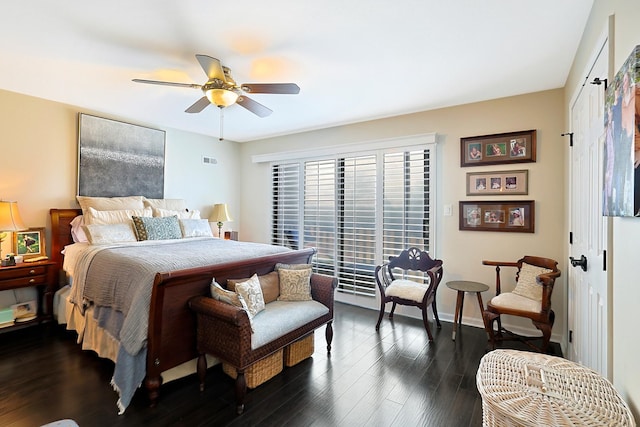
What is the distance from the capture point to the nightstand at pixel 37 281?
301 centimetres

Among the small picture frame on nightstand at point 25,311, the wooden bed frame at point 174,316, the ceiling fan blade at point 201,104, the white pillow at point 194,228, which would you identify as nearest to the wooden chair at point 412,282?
the wooden bed frame at point 174,316

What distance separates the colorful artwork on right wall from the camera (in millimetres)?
1060

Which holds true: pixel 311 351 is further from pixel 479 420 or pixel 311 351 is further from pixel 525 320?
pixel 525 320

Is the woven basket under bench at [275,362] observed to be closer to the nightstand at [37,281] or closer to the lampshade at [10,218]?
the nightstand at [37,281]

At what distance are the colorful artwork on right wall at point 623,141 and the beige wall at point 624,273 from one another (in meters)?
0.08

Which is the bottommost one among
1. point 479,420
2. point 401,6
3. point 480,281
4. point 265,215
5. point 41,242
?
point 479,420

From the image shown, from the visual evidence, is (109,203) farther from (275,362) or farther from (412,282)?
(412,282)

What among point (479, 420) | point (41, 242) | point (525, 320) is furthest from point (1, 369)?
point (525, 320)

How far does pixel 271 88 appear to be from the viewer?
247 centimetres

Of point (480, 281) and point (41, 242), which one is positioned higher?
point (41, 242)

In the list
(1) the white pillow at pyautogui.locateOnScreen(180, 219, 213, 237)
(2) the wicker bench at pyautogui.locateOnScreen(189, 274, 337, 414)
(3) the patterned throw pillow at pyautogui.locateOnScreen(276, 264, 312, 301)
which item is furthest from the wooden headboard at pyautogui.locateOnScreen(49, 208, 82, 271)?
(3) the patterned throw pillow at pyautogui.locateOnScreen(276, 264, 312, 301)

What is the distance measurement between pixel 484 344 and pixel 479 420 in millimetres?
1229

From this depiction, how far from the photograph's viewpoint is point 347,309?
13.5ft

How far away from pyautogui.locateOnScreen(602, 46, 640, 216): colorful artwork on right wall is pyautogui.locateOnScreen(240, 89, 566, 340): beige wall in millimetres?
1951
